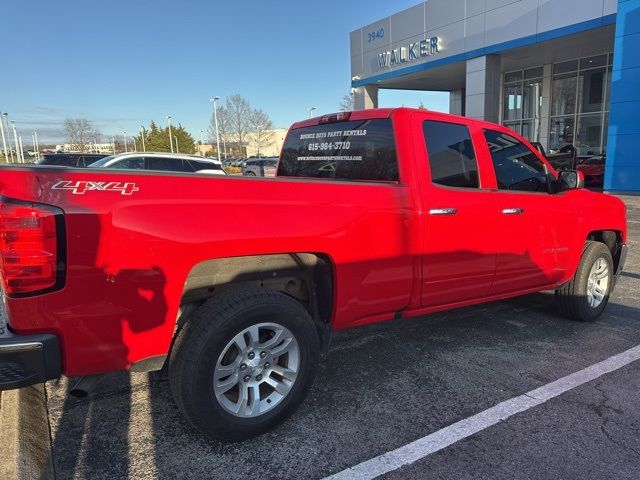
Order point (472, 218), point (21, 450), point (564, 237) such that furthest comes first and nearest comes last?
point (564, 237)
point (472, 218)
point (21, 450)

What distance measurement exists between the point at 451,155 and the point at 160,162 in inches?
452

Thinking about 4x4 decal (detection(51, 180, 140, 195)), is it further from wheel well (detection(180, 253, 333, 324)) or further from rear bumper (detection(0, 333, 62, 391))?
rear bumper (detection(0, 333, 62, 391))

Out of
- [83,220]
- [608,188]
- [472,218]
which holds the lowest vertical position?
[608,188]

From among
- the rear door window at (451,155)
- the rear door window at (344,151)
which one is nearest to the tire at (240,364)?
the rear door window at (344,151)

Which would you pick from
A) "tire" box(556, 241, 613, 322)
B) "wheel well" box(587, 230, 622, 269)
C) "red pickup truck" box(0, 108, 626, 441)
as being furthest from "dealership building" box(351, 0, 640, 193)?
"red pickup truck" box(0, 108, 626, 441)

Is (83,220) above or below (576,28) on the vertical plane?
below

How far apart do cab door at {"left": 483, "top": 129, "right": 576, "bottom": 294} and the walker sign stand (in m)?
21.4

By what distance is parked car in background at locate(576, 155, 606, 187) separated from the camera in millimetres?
20234

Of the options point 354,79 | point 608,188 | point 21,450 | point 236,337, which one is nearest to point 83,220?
point 236,337

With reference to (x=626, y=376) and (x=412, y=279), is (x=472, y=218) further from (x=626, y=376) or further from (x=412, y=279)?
(x=626, y=376)

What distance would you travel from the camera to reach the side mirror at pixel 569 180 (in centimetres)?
444

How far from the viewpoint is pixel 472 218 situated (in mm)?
3725

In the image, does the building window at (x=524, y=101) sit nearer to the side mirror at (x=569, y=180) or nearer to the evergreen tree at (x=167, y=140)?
the side mirror at (x=569, y=180)

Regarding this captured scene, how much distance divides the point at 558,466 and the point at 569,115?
86.4 feet
